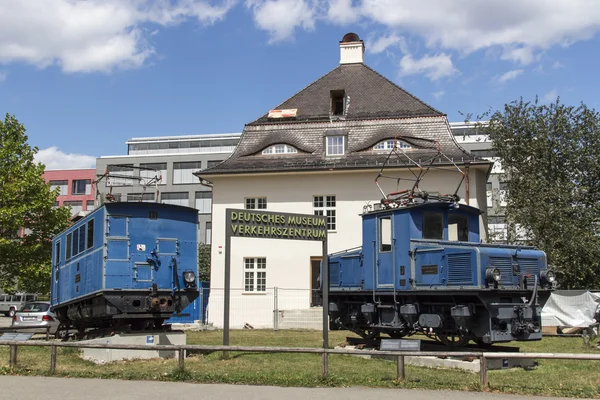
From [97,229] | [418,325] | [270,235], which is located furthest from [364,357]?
[97,229]

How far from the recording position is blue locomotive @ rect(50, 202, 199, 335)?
14.3 meters

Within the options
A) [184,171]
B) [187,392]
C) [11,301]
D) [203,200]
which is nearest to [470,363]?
[187,392]

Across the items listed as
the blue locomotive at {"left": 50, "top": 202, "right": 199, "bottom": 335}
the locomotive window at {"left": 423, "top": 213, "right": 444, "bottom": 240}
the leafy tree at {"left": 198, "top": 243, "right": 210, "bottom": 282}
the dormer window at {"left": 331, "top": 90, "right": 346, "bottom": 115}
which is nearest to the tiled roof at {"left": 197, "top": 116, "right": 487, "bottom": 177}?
the dormer window at {"left": 331, "top": 90, "right": 346, "bottom": 115}

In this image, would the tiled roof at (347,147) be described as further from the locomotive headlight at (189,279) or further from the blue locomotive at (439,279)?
the locomotive headlight at (189,279)

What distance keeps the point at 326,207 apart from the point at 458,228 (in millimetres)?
15769

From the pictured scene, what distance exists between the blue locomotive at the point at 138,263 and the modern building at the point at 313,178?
43.9 feet

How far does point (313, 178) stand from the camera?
100 feet

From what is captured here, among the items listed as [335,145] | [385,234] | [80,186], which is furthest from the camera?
[80,186]

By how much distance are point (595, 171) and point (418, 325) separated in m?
23.8

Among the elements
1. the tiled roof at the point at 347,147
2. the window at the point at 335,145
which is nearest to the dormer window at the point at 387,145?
the tiled roof at the point at 347,147

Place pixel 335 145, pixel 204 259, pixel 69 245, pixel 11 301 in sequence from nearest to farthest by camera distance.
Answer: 1. pixel 69 245
2. pixel 335 145
3. pixel 11 301
4. pixel 204 259

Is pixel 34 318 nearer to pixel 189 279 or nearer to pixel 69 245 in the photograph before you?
A: pixel 69 245

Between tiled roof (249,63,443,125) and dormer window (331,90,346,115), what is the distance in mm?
266

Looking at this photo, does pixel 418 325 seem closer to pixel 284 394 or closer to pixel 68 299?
pixel 284 394
